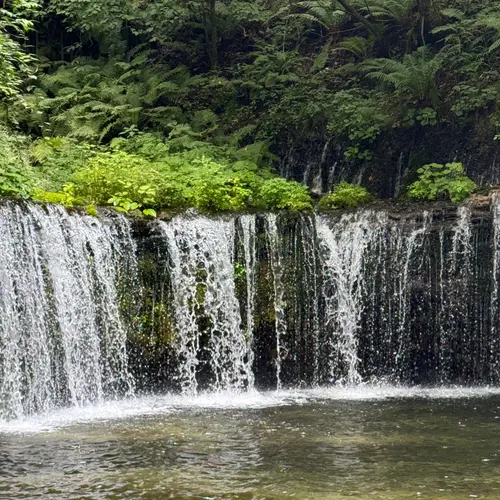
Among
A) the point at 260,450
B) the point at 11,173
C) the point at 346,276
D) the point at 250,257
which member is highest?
the point at 11,173

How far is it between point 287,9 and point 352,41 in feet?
7.88

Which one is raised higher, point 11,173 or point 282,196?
point 11,173

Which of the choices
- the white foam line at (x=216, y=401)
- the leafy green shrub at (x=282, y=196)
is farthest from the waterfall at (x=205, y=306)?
the leafy green shrub at (x=282, y=196)

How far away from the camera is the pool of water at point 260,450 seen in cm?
675

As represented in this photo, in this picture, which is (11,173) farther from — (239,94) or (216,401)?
(239,94)

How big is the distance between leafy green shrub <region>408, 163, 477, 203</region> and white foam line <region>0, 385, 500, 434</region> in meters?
3.38

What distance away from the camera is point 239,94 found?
19812 millimetres

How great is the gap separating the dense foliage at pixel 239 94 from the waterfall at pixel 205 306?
2.43 feet

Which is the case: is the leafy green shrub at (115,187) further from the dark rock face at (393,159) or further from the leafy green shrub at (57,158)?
the dark rock face at (393,159)

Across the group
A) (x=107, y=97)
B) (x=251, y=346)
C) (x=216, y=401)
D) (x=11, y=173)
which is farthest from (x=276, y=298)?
(x=107, y=97)

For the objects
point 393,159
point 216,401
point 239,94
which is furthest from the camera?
point 239,94

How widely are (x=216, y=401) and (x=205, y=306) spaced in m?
1.75

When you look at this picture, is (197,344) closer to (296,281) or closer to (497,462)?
(296,281)

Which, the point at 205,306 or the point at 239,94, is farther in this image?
the point at 239,94
